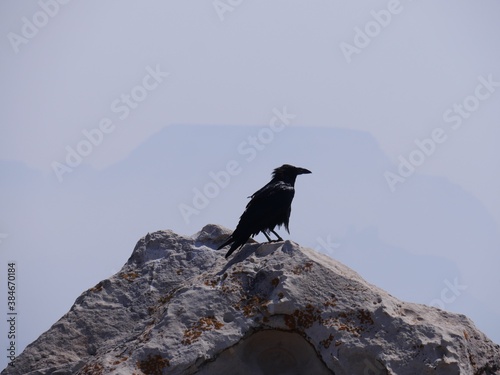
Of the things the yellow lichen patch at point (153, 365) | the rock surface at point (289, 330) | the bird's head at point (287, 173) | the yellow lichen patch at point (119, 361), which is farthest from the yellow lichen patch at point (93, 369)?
the bird's head at point (287, 173)

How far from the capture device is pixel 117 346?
10250 mm

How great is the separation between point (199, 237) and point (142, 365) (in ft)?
9.52

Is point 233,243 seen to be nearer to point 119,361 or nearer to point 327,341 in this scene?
point 327,341

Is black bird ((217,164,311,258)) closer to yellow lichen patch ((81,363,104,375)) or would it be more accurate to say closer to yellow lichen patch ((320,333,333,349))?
yellow lichen patch ((320,333,333,349))

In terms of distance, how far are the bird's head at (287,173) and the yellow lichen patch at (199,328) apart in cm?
337

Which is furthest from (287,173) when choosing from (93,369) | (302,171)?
(93,369)

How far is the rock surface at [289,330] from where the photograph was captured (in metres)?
9.57

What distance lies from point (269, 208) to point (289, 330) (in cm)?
262

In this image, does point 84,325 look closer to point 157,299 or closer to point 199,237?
point 157,299

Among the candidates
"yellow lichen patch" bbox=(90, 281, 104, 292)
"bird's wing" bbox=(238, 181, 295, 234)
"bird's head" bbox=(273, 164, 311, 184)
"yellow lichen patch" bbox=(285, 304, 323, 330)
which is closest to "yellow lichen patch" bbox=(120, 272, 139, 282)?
"yellow lichen patch" bbox=(90, 281, 104, 292)

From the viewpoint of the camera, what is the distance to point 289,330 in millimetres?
9797

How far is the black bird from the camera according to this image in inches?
449

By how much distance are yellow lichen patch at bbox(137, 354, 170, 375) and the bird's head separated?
13.1 feet

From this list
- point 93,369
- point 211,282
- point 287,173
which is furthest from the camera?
point 287,173
